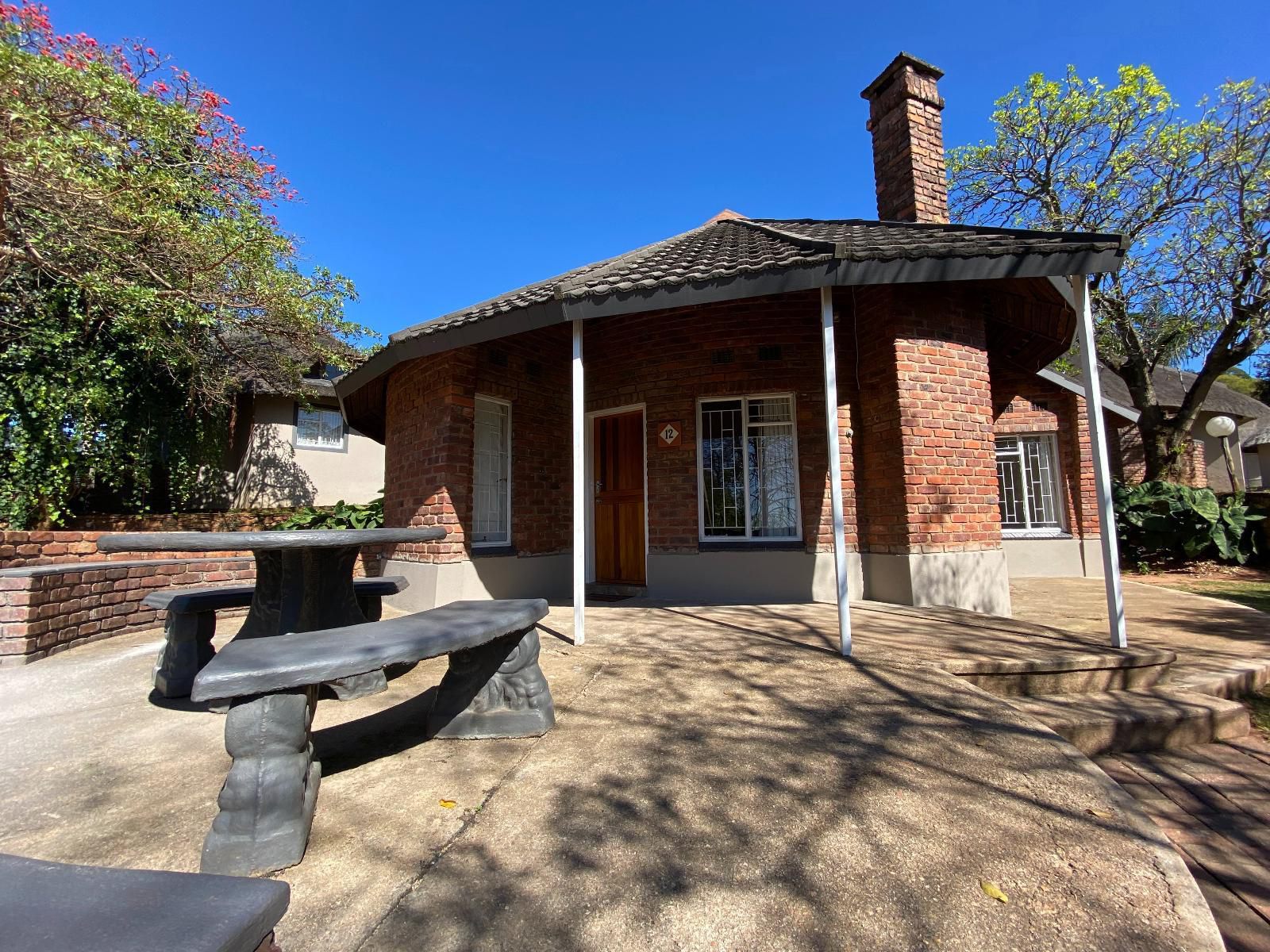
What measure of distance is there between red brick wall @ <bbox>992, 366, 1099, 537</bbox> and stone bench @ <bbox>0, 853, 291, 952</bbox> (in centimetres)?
1036

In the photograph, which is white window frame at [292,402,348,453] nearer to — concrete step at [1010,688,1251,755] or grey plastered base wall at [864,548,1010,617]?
grey plastered base wall at [864,548,1010,617]

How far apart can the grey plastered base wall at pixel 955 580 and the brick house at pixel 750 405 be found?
0.06 feet

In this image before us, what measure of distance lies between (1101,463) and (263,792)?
5075mm

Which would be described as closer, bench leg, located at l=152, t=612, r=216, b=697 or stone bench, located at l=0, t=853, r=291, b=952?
stone bench, located at l=0, t=853, r=291, b=952

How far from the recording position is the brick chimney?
6.68 m

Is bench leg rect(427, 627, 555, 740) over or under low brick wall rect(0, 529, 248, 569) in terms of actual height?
under

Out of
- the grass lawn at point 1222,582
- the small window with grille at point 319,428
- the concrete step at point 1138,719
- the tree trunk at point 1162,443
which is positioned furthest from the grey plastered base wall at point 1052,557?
the small window with grille at point 319,428

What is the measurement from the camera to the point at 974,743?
95.9 inches

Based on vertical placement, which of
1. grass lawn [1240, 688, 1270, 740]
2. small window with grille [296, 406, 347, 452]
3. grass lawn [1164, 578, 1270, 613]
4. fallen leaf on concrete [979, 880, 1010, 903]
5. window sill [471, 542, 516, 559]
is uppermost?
small window with grille [296, 406, 347, 452]

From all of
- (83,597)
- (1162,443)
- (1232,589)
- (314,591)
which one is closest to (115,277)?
(83,597)

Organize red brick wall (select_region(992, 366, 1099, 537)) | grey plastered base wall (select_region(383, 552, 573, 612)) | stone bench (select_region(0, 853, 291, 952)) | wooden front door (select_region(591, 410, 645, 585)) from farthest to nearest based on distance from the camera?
red brick wall (select_region(992, 366, 1099, 537)), wooden front door (select_region(591, 410, 645, 585)), grey plastered base wall (select_region(383, 552, 573, 612)), stone bench (select_region(0, 853, 291, 952))

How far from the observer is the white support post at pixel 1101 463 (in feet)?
12.2

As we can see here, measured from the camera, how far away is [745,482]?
6.19 metres

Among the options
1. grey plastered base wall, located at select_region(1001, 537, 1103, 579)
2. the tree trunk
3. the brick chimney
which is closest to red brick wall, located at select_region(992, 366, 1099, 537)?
grey plastered base wall, located at select_region(1001, 537, 1103, 579)
